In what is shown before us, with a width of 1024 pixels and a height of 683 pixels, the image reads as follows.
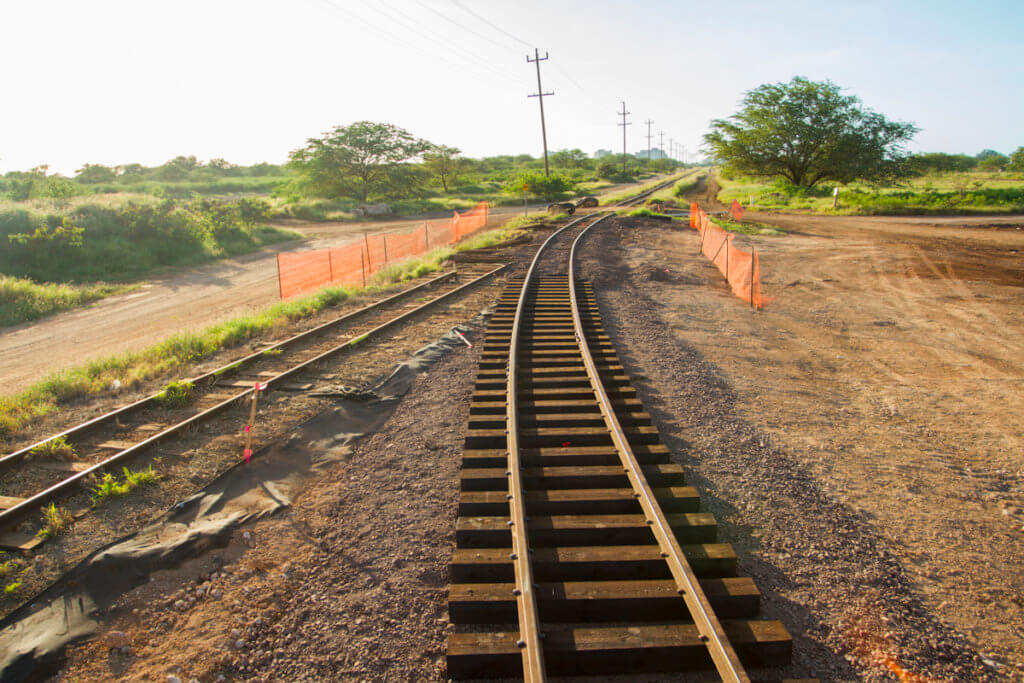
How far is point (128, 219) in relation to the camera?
25359mm

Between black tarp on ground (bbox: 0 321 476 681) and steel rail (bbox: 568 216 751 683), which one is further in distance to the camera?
black tarp on ground (bbox: 0 321 476 681)

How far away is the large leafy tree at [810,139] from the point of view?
47.6 meters

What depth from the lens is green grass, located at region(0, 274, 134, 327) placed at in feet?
55.3

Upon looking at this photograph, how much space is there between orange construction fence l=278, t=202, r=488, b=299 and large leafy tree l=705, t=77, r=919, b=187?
114 ft

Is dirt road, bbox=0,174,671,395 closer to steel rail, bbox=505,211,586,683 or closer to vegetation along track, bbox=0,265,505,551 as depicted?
vegetation along track, bbox=0,265,505,551

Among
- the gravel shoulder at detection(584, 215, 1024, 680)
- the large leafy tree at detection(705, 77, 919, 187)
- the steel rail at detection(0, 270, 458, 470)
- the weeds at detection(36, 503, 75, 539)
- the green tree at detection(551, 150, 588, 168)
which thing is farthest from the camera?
the green tree at detection(551, 150, 588, 168)

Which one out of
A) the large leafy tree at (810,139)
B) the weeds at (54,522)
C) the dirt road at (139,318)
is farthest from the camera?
the large leafy tree at (810,139)

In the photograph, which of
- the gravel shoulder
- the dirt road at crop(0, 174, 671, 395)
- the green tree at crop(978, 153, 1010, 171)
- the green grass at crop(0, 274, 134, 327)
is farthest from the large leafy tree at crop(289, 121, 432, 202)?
the green tree at crop(978, 153, 1010, 171)

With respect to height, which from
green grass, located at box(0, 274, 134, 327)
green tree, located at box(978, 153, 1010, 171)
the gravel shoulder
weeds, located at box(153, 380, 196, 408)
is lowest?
the gravel shoulder

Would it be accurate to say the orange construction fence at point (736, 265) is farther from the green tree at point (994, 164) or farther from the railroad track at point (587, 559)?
the green tree at point (994, 164)

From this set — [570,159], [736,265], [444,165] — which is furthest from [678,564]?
[570,159]

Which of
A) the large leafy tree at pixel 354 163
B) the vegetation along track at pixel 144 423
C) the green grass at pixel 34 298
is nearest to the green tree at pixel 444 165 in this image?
the large leafy tree at pixel 354 163

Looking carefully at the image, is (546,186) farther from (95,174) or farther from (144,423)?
(95,174)

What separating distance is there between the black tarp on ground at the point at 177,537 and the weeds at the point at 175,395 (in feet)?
7.25
